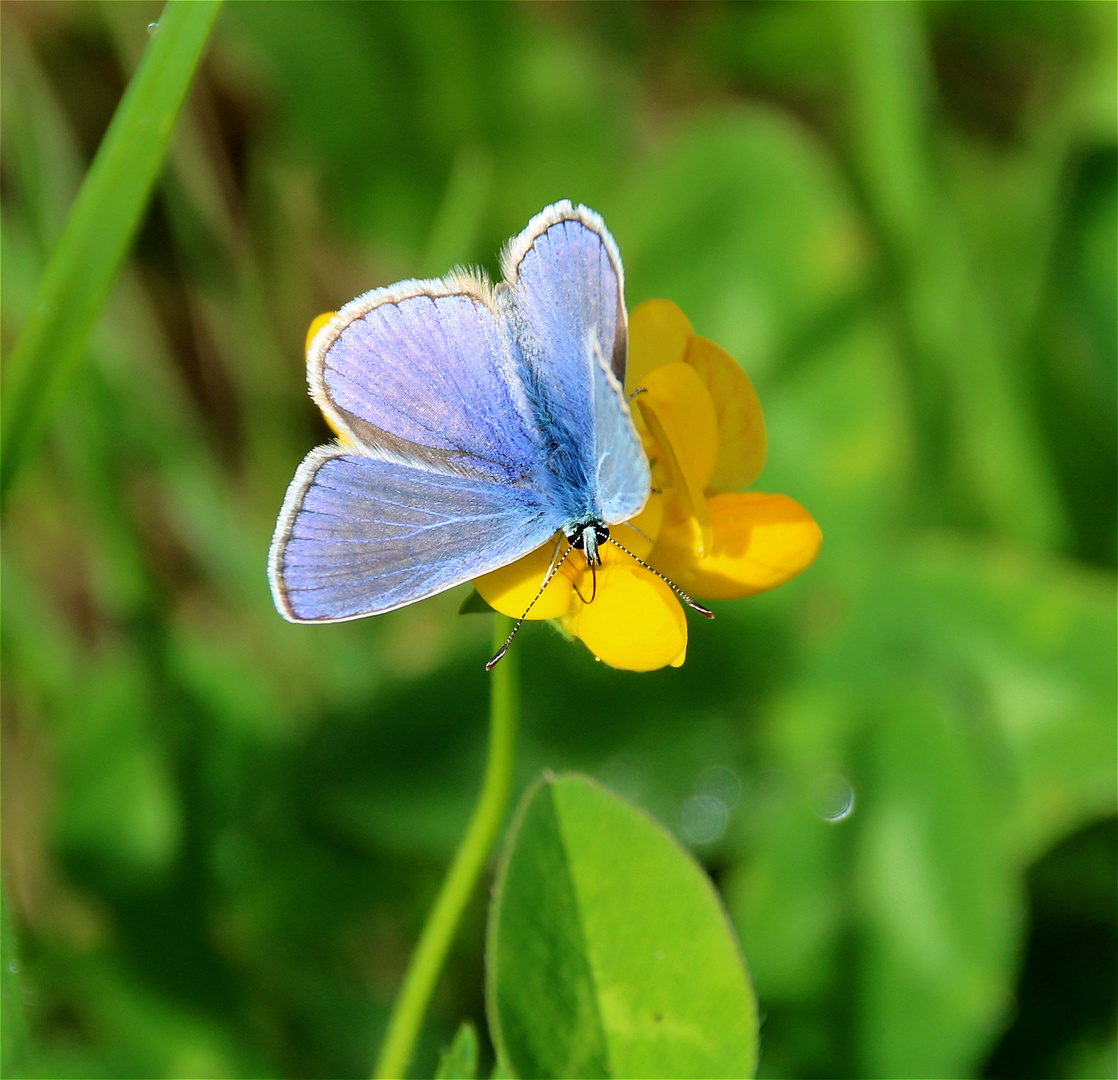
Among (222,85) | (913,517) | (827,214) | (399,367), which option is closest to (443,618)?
(913,517)

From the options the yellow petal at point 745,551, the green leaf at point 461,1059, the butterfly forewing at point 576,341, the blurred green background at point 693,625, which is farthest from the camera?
the blurred green background at point 693,625

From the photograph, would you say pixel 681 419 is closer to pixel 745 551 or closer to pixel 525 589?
pixel 745 551

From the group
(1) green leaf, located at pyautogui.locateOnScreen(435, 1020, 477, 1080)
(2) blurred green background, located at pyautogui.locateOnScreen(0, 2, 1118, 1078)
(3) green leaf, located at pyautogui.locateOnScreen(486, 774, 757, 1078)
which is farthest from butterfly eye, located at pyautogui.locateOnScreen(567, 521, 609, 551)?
(2) blurred green background, located at pyautogui.locateOnScreen(0, 2, 1118, 1078)

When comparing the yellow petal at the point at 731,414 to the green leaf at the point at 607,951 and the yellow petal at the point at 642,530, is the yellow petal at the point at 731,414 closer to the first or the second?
the yellow petal at the point at 642,530

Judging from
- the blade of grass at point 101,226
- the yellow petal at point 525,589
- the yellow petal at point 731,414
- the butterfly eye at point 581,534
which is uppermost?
the blade of grass at point 101,226

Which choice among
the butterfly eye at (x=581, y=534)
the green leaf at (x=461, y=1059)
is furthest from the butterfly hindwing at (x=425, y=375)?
the green leaf at (x=461, y=1059)

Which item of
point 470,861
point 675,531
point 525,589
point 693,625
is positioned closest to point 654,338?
point 675,531

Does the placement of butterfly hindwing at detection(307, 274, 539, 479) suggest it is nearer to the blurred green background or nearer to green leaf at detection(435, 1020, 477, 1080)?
green leaf at detection(435, 1020, 477, 1080)
